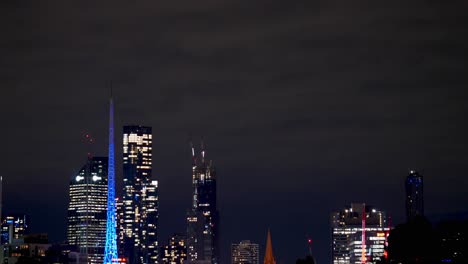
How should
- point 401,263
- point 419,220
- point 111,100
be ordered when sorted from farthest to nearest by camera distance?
point 111,100
point 419,220
point 401,263

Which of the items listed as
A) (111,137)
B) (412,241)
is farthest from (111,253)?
(412,241)

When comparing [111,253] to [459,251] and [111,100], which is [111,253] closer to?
[111,100]

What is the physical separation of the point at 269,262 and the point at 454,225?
29.3 m

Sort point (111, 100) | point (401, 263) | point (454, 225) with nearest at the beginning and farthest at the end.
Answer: point (401, 263) → point (111, 100) → point (454, 225)

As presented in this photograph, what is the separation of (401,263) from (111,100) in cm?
4599

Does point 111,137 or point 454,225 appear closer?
point 111,137

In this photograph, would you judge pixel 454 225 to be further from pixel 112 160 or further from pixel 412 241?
pixel 112 160

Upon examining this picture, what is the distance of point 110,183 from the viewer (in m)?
156

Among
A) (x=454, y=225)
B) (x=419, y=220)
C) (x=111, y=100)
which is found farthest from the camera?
(x=454, y=225)

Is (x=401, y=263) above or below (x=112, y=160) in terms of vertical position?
below

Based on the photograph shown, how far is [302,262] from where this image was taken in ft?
512

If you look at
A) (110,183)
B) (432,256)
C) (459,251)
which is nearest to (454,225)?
(459,251)

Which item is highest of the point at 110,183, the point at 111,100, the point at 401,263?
the point at 111,100

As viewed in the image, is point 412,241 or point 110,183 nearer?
point 412,241
